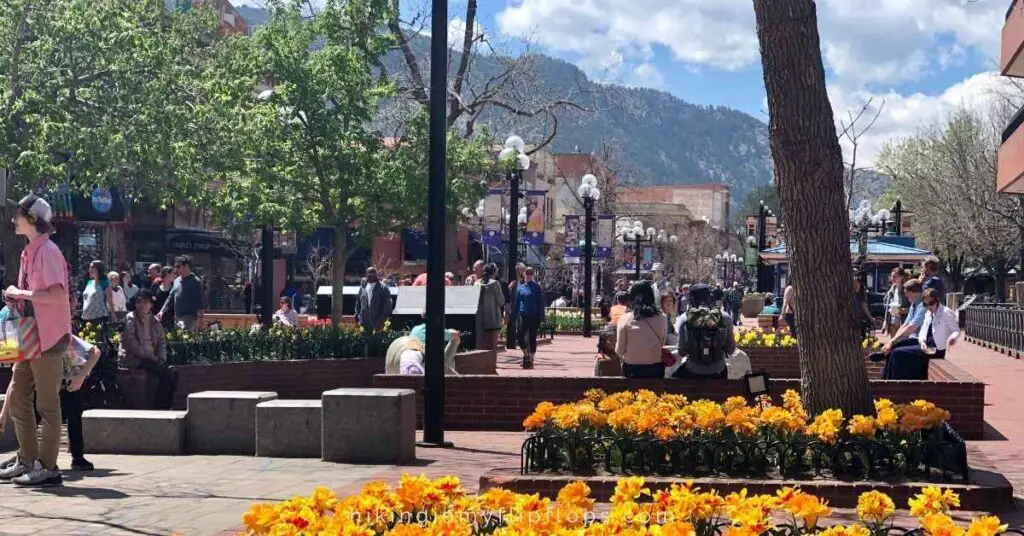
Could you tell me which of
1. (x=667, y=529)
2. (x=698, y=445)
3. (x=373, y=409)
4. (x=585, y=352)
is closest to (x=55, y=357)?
(x=373, y=409)

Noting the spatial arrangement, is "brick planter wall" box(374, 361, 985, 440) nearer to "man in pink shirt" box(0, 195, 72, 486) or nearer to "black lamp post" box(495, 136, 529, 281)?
"man in pink shirt" box(0, 195, 72, 486)

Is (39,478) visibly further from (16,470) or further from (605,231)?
(605,231)

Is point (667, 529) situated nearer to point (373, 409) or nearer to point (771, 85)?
point (771, 85)

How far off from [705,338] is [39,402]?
18.8ft

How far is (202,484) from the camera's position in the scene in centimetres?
943

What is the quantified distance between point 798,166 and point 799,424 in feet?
5.74

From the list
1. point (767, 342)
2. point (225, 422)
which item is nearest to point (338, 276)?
point (767, 342)

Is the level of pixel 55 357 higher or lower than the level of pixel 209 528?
higher

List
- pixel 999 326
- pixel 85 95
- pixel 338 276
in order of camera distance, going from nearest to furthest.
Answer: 1. pixel 85 95
2. pixel 338 276
3. pixel 999 326

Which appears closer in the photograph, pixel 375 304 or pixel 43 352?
pixel 43 352

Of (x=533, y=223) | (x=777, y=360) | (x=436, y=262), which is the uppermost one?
(x=533, y=223)

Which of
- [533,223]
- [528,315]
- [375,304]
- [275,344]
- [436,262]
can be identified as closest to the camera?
[436,262]

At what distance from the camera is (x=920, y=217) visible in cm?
6725

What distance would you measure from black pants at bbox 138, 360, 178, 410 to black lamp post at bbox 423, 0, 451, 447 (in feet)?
12.8
